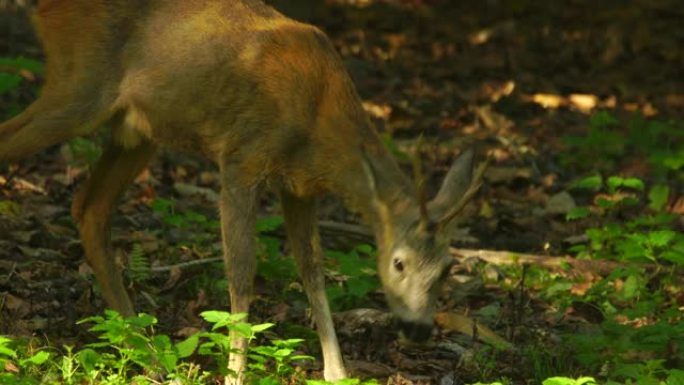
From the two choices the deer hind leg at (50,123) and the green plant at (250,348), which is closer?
the green plant at (250,348)

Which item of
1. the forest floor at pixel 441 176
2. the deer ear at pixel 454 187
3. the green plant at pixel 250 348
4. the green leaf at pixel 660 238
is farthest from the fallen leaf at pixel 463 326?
the green plant at pixel 250 348

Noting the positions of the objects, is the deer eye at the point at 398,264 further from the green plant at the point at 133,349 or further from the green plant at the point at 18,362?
the green plant at the point at 18,362

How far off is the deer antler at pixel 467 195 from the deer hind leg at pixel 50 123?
177cm

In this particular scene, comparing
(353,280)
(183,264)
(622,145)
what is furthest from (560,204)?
(183,264)

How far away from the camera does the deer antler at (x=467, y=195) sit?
6637 millimetres


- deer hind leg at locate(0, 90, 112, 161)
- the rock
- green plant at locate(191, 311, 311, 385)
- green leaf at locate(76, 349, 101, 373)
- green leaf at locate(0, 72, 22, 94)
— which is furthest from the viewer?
the rock

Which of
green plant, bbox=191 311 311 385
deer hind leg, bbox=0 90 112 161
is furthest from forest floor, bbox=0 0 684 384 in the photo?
green plant, bbox=191 311 311 385

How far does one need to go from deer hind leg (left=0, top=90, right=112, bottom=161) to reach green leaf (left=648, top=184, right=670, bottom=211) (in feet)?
14.9

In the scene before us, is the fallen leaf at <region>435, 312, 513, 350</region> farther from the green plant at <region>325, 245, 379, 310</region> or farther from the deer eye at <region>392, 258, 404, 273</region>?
the deer eye at <region>392, 258, 404, 273</region>

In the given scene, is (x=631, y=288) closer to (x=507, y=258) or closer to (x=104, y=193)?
(x=507, y=258)

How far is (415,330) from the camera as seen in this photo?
7.09 meters

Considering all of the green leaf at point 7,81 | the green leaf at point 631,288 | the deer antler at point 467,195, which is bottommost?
the green leaf at point 631,288

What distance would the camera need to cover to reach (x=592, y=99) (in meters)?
14.3

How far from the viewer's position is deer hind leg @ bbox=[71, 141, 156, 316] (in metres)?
7.79
